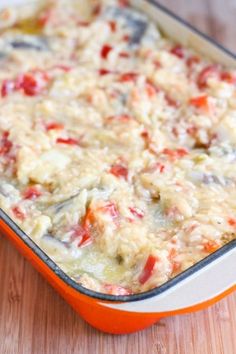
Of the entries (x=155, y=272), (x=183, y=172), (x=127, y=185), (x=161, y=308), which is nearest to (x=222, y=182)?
(x=183, y=172)

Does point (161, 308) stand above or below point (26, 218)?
above

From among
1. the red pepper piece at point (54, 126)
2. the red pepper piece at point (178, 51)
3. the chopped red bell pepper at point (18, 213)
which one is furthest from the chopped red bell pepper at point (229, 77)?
the chopped red bell pepper at point (18, 213)

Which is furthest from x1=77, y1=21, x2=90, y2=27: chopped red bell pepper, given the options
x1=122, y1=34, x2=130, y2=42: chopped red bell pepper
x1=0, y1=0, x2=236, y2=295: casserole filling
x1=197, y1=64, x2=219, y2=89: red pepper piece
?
x1=197, y1=64, x2=219, y2=89: red pepper piece

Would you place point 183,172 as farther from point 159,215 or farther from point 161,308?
Result: point 161,308

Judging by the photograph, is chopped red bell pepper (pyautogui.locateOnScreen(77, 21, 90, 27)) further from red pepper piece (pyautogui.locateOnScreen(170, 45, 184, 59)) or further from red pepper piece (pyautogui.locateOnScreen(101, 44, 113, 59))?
red pepper piece (pyautogui.locateOnScreen(170, 45, 184, 59))

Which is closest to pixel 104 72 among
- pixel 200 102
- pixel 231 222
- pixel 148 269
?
pixel 200 102
